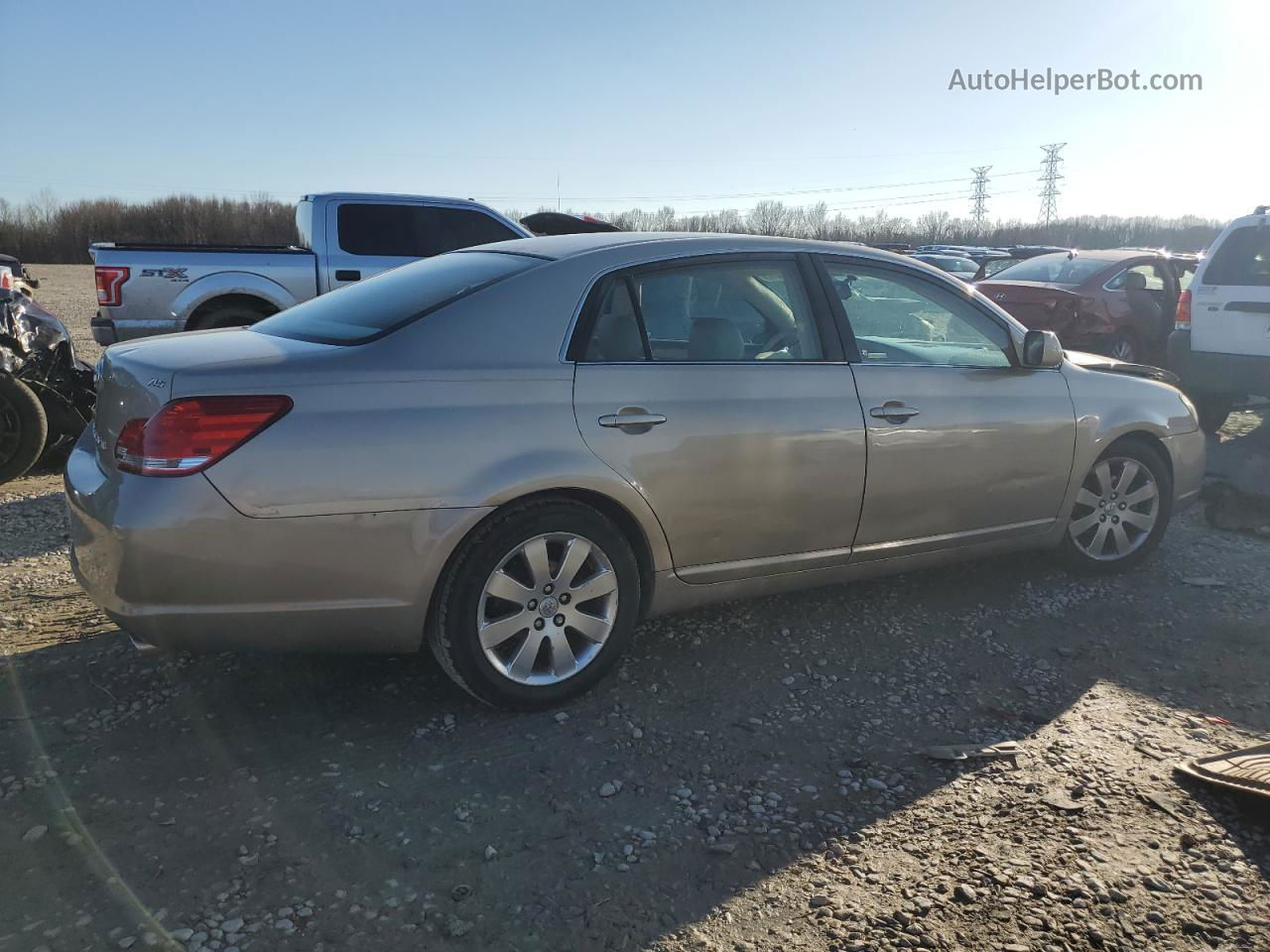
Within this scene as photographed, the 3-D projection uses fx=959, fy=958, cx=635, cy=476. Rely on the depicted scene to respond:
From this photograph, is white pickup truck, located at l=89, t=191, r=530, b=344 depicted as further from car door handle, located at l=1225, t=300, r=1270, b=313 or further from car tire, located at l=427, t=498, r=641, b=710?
car door handle, located at l=1225, t=300, r=1270, b=313

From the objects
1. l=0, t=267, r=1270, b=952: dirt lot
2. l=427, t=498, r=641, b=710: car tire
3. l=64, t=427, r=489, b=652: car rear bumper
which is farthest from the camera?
l=427, t=498, r=641, b=710: car tire

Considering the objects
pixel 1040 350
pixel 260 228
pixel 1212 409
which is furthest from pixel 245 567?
pixel 260 228

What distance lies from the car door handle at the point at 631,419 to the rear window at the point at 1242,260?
7024 mm

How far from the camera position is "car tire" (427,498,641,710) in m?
3.18

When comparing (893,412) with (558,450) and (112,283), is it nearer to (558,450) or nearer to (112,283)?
(558,450)

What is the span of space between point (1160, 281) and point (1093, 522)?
313 inches

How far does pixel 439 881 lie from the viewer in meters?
2.50

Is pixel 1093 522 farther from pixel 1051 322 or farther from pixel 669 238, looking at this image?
pixel 1051 322

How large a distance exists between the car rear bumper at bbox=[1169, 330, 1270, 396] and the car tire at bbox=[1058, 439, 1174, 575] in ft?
12.5

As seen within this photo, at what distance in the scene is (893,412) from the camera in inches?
157

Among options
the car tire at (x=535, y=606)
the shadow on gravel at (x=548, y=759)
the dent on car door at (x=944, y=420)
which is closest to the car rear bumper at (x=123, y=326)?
the shadow on gravel at (x=548, y=759)

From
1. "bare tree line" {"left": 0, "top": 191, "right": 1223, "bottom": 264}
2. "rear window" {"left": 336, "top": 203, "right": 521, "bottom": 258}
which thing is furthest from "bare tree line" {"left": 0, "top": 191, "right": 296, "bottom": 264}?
"rear window" {"left": 336, "top": 203, "right": 521, "bottom": 258}

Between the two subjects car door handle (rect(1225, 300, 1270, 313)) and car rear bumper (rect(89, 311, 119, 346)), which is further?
car door handle (rect(1225, 300, 1270, 313))

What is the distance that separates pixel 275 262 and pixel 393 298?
529 cm
